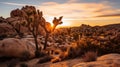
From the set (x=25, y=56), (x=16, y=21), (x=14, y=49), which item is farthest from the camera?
(x=16, y=21)

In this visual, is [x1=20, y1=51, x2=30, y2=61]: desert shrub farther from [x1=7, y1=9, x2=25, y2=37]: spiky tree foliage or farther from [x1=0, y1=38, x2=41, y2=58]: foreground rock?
[x1=7, y1=9, x2=25, y2=37]: spiky tree foliage

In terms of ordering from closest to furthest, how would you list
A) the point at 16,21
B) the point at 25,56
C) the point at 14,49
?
1. the point at 25,56
2. the point at 14,49
3. the point at 16,21

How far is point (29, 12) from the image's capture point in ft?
69.1

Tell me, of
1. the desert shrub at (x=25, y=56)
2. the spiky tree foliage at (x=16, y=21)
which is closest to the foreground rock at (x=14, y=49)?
the desert shrub at (x=25, y=56)

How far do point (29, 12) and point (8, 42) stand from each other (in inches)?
145

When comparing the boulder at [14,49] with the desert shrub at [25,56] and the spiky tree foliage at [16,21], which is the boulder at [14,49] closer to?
the desert shrub at [25,56]

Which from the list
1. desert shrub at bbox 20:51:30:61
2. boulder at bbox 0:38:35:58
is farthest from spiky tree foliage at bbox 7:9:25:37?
desert shrub at bbox 20:51:30:61

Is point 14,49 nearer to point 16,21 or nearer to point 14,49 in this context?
point 14,49

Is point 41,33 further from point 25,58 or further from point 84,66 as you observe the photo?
point 84,66

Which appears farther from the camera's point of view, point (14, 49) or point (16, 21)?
point (16, 21)

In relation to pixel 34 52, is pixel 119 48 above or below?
above

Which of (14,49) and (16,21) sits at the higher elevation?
(14,49)

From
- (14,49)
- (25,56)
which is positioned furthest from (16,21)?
(25,56)

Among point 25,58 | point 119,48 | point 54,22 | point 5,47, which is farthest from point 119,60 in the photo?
point 54,22
